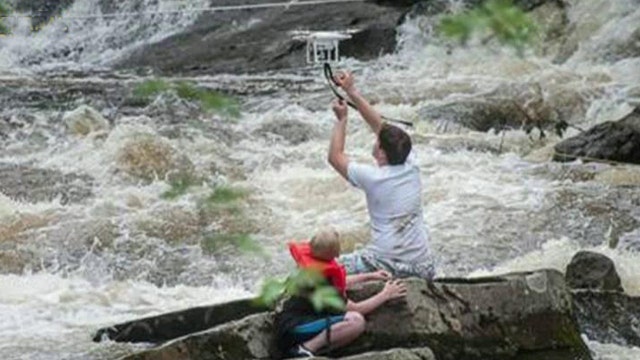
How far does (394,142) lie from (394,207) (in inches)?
14.1

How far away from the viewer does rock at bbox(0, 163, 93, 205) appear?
1034 cm

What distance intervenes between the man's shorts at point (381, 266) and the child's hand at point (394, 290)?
0.23m

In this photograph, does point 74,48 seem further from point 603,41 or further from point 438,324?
point 438,324

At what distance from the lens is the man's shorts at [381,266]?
5797 mm

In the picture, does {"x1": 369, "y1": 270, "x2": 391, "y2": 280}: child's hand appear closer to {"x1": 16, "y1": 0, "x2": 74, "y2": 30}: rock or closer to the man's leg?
the man's leg

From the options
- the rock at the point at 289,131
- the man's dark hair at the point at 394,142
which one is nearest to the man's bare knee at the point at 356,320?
the man's dark hair at the point at 394,142

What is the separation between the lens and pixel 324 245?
5.00 meters

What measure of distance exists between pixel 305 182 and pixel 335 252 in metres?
5.52

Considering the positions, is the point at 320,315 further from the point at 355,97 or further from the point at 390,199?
the point at 355,97

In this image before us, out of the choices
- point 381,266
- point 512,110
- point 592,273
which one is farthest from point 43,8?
point 381,266

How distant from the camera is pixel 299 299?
16.8ft

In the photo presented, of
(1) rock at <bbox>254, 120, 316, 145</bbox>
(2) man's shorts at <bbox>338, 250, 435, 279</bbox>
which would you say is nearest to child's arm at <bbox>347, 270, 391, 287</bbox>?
(2) man's shorts at <bbox>338, 250, 435, 279</bbox>

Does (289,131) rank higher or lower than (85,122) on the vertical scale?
lower

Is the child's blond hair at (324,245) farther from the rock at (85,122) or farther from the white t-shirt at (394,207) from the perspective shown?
the rock at (85,122)
